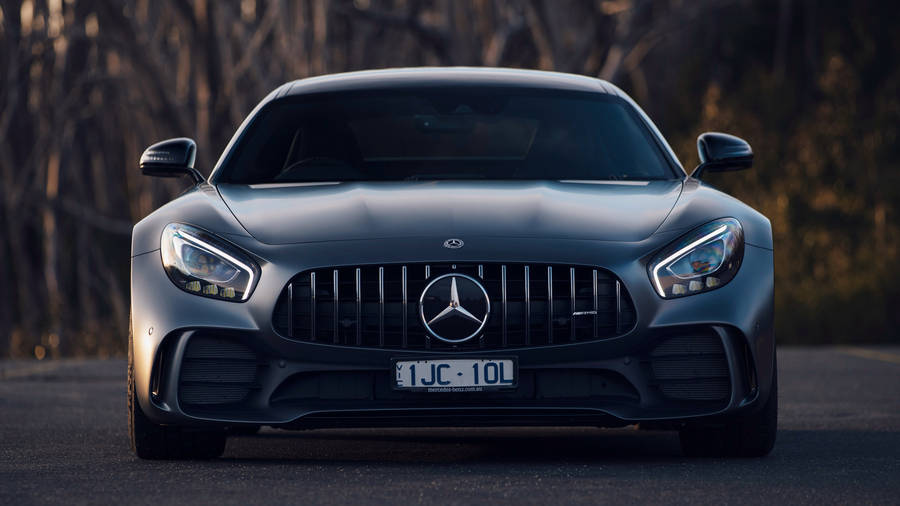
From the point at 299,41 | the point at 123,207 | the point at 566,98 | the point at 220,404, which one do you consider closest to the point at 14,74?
the point at 299,41

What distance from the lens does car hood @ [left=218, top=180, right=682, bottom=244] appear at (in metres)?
6.07

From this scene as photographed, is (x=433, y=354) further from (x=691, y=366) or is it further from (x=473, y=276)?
(x=691, y=366)

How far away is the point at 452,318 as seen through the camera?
5.86 metres

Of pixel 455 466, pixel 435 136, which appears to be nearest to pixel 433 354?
pixel 455 466

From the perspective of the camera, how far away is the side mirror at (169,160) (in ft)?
23.8

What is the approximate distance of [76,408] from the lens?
9227 mm

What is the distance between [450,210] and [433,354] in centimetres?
62

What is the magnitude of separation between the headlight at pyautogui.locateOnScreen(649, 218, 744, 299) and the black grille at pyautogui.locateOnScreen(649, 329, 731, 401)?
6.4 inches

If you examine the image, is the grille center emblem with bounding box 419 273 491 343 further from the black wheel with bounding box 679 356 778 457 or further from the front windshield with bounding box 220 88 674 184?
the front windshield with bounding box 220 88 674 184

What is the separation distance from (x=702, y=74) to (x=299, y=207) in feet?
80.5

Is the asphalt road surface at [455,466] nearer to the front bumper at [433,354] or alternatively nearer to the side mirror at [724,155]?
the front bumper at [433,354]

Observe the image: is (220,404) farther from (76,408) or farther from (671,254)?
(76,408)

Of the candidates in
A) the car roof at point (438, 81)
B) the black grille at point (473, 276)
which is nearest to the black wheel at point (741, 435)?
the black grille at point (473, 276)

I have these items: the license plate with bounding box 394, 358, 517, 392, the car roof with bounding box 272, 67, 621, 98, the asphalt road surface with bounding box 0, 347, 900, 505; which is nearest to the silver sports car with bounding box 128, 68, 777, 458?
the license plate with bounding box 394, 358, 517, 392
